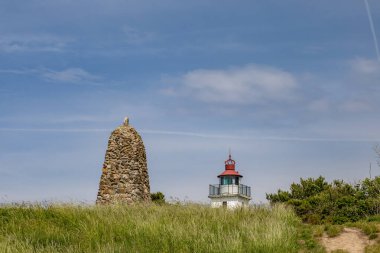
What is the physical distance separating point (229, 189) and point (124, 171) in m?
17.4

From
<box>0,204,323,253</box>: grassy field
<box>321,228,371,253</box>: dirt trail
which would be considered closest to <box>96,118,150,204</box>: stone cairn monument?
<box>0,204,323,253</box>: grassy field

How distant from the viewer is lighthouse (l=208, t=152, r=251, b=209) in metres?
45.1

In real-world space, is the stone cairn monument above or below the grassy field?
above

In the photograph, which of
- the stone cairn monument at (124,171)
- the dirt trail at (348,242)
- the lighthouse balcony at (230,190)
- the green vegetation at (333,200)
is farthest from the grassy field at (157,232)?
the lighthouse balcony at (230,190)

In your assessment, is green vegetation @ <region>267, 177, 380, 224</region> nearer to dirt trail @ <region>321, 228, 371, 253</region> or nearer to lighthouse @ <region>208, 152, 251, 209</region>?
lighthouse @ <region>208, 152, 251, 209</region>

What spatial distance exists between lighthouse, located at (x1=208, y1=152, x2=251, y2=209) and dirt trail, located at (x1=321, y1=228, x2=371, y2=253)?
26.8 metres

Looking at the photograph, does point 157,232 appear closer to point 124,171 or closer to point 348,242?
point 348,242

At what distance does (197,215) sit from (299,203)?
20741 mm

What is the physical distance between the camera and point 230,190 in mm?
45219

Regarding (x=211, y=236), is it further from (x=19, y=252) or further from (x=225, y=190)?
(x=225, y=190)

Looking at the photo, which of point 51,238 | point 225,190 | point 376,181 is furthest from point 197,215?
point 225,190

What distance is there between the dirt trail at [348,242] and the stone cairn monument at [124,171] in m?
14.2

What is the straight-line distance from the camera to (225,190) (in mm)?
45656

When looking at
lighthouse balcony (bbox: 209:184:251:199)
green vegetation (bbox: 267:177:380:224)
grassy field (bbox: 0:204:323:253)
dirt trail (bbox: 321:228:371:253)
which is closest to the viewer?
grassy field (bbox: 0:204:323:253)
